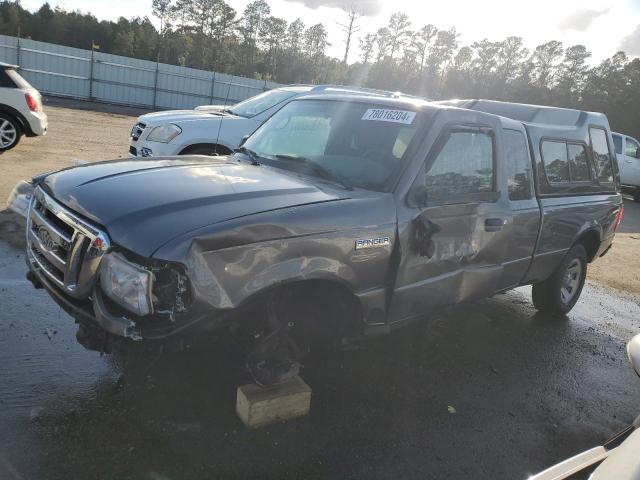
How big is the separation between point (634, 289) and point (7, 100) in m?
10.7

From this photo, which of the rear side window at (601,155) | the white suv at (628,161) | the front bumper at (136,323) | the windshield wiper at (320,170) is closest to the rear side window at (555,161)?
the rear side window at (601,155)

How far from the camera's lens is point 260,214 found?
2736 millimetres

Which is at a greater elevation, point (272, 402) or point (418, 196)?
point (418, 196)

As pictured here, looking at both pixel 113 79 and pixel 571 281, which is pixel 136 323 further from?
pixel 113 79

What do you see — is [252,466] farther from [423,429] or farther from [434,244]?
[434,244]

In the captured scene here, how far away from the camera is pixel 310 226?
9.37ft

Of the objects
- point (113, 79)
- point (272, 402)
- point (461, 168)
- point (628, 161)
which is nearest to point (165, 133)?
point (461, 168)

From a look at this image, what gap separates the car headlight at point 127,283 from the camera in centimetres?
246

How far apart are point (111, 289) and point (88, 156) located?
9.38 m

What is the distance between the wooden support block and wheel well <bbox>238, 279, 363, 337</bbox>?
43 centimetres

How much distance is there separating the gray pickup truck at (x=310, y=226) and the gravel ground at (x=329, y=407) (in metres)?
0.39

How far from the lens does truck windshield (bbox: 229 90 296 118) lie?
27.6ft

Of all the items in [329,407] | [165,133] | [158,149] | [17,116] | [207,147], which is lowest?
[329,407]

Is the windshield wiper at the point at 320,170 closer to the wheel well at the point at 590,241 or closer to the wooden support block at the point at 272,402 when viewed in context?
the wooden support block at the point at 272,402
